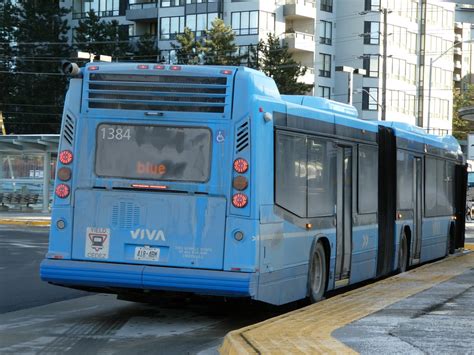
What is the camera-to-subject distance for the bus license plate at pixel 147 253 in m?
10.9

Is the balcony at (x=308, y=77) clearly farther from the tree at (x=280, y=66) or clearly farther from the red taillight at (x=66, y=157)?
the red taillight at (x=66, y=157)

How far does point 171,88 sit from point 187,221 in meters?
1.60

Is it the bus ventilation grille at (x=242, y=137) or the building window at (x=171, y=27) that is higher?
the building window at (x=171, y=27)

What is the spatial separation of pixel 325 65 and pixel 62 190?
225ft

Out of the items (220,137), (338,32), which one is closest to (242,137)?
(220,137)

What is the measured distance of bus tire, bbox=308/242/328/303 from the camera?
493 inches

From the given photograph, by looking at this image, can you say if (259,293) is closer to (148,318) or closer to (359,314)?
(359,314)

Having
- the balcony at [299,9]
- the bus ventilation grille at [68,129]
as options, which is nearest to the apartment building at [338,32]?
the balcony at [299,9]

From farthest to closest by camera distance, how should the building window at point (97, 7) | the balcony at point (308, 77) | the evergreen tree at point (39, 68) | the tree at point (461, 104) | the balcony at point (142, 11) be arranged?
1. the tree at point (461, 104)
2. the building window at point (97, 7)
3. the balcony at point (142, 11)
4. the evergreen tree at point (39, 68)
5. the balcony at point (308, 77)

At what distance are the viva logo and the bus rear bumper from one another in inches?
13.3

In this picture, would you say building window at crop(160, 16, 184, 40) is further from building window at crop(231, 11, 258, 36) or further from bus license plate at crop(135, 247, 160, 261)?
bus license plate at crop(135, 247, 160, 261)

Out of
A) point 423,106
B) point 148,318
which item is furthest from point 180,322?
point 423,106

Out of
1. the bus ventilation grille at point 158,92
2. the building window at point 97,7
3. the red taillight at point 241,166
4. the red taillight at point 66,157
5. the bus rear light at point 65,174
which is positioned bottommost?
the bus rear light at point 65,174

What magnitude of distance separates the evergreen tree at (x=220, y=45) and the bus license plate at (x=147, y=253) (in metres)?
58.6
